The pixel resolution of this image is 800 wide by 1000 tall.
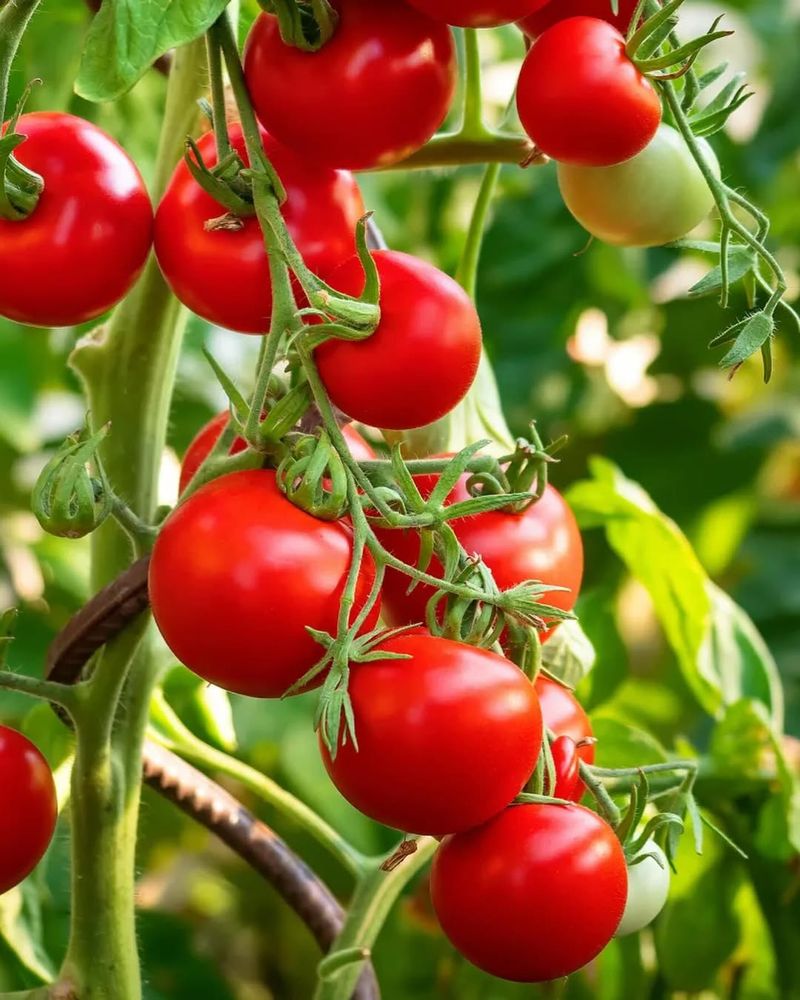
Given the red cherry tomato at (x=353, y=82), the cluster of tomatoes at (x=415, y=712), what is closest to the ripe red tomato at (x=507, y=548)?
the cluster of tomatoes at (x=415, y=712)

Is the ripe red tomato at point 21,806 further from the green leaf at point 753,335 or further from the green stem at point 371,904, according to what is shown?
the green leaf at point 753,335

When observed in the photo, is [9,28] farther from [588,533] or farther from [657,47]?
[588,533]

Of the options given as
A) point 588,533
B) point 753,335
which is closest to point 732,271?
point 753,335

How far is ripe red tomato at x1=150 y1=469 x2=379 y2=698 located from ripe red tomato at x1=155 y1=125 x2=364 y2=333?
0.20 feet

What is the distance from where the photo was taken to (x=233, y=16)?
0.45 metres

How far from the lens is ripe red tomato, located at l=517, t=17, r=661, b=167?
346 mm

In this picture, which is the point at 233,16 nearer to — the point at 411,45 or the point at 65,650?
the point at 411,45

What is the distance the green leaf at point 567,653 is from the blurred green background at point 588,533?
127mm

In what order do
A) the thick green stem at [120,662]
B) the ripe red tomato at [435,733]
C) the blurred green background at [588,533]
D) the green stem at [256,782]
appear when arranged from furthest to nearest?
the blurred green background at [588,533] < the green stem at [256,782] < the thick green stem at [120,662] < the ripe red tomato at [435,733]

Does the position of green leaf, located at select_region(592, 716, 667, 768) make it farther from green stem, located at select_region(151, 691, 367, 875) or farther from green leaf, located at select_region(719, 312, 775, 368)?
green leaf, located at select_region(719, 312, 775, 368)

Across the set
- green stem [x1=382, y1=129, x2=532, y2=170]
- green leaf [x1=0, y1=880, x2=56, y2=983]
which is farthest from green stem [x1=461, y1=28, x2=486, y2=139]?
green leaf [x1=0, y1=880, x2=56, y2=983]

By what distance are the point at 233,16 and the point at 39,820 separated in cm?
29

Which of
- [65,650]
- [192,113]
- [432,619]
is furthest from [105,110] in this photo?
[432,619]

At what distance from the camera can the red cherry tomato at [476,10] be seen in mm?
337
